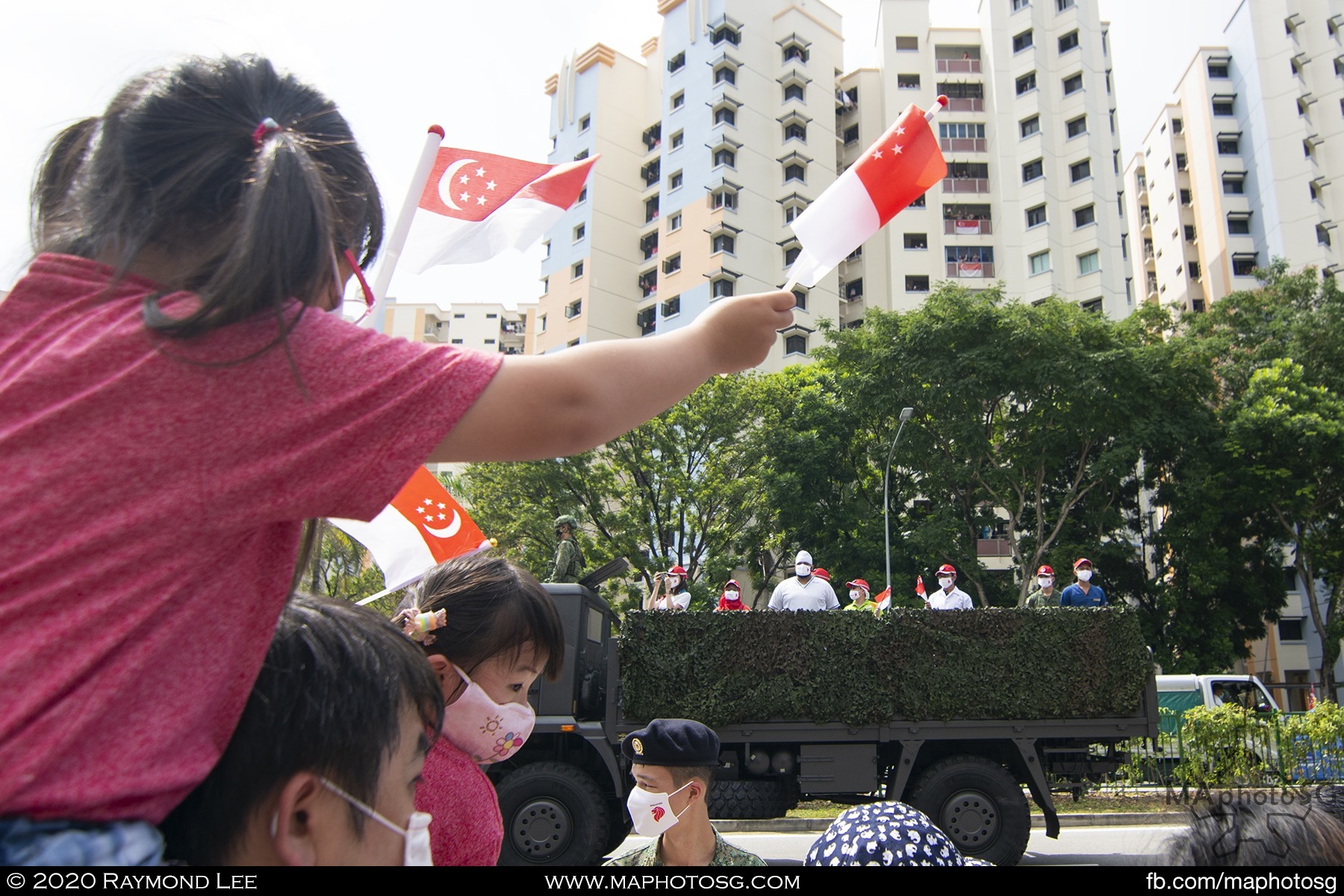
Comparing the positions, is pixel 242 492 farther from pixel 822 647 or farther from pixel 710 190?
pixel 710 190

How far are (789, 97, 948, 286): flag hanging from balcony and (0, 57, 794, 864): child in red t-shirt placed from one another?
1164 millimetres

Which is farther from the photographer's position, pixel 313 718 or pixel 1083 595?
pixel 1083 595

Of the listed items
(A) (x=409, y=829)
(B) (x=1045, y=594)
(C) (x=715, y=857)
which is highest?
(B) (x=1045, y=594)

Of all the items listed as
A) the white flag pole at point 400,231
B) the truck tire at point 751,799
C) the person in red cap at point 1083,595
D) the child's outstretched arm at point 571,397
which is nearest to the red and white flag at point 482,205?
the white flag pole at point 400,231

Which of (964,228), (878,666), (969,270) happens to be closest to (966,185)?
(964,228)

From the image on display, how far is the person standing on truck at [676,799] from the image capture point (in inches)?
130

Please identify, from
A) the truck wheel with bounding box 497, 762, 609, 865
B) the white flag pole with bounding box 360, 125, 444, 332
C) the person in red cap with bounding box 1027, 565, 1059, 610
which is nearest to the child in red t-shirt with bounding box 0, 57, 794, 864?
the white flag pole with bounding box 360, 125, 444, 332

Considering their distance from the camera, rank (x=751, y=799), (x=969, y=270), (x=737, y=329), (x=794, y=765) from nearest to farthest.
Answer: (x=737, y=329), (x=751, y=799), (x=794, y=765), (x=969, y=270)

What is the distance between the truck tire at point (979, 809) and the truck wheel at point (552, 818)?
2.69 m

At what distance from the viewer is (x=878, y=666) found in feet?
28.7

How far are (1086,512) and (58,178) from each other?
89.0 ft

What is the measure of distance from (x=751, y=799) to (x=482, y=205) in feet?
22.1

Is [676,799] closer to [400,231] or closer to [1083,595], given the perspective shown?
[400,231]

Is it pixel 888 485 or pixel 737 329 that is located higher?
pixel 888 485
